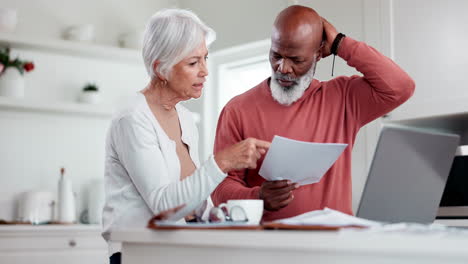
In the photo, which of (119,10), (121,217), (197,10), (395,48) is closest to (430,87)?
(395,48)

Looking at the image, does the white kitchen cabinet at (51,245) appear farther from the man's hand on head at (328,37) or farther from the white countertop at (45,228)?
the man's hand on head at (328,37)

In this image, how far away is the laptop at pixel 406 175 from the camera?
146cm

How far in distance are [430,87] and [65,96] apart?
2.62m

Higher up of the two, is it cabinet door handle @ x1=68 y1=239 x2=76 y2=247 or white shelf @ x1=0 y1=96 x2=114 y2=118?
white shelf @ x1=0 y1=96 x2=114 y2=118

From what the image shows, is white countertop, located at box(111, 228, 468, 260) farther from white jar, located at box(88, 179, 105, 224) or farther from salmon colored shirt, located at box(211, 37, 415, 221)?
white jar, located at box(88, 179, 105, 224)

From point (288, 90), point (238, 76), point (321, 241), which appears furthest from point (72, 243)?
point (321, 241)

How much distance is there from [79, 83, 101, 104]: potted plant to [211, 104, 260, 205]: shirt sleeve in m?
2.25

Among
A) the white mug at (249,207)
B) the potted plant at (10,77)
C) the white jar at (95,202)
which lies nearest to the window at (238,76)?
the white jar at (95,202)

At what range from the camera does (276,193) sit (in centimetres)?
190

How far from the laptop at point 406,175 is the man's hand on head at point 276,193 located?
374mm

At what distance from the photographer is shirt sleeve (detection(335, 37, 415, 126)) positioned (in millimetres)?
2252

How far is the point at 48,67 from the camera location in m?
4.45

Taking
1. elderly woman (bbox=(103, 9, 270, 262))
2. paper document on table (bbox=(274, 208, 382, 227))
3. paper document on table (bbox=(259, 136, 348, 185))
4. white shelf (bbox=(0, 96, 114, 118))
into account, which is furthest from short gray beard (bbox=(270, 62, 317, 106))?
white shelf (bbox=(0, 96, 114, 118))

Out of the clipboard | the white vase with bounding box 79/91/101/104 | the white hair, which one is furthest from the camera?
the white vase with bounding box 79/91/101/104
